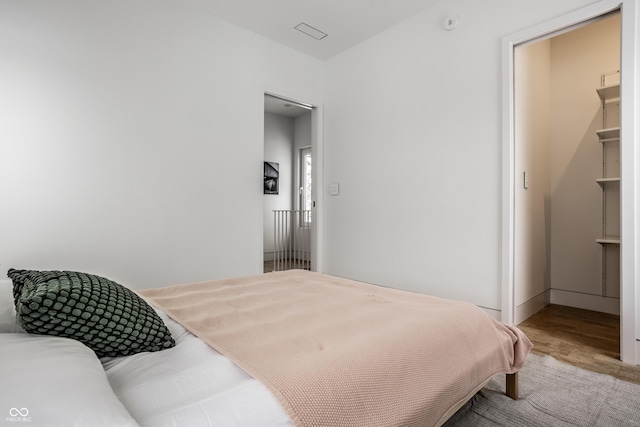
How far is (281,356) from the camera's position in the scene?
3.30 ft

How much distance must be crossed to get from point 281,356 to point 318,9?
3.21 m

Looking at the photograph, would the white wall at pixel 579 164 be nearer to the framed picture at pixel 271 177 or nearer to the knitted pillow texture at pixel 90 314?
the knitted pillow texture at pixel 90 314

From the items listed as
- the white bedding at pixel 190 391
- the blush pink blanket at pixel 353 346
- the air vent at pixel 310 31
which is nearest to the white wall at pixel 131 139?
the air vent at pixel 310 31

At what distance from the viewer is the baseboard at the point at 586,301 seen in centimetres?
311

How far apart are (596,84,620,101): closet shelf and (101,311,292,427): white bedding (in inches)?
154

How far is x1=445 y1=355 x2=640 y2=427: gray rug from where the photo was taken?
147cm

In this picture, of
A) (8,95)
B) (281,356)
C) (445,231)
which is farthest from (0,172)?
(445,231)

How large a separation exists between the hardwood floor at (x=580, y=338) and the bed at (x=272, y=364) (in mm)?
855

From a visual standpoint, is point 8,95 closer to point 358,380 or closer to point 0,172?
point 0,172

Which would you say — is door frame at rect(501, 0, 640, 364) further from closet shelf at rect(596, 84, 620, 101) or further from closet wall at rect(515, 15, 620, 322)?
closet shelf at rect(596, 84, 620, 101)

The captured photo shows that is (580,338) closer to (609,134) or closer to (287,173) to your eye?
(609,134)

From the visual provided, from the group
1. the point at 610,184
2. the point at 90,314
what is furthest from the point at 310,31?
the point at 90,314

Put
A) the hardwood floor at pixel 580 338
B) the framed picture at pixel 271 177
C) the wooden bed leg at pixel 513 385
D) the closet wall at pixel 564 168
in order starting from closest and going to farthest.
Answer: the wooden bed leg at pixel 513 385, the hardwood floor at pixel 580 338, the closet wall at pixel 564 168, the framed picture at pixel 271 177

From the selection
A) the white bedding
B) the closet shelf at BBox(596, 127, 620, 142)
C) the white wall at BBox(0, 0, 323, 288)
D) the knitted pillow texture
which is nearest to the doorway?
the white wall at BBox(0, 0, 323, 288)
